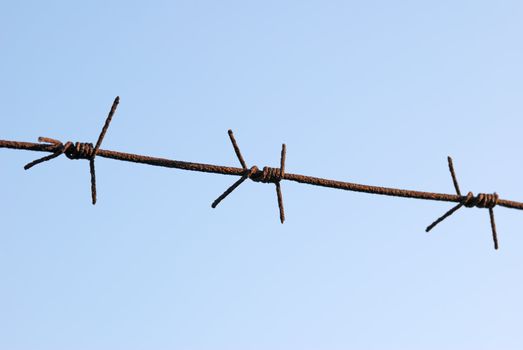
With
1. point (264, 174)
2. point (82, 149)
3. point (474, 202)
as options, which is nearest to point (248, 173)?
point (264, 174)

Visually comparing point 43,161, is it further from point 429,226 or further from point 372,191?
point 429,226

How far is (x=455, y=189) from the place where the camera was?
4.70m

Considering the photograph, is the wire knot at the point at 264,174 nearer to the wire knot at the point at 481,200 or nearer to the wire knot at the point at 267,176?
the wire knot at the point at 267,176

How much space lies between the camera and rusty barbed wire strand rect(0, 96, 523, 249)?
3900 millimetres

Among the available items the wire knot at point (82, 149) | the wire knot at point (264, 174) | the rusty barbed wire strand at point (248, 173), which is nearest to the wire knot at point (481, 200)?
the rusty barbed wire strand at point (248, 173)

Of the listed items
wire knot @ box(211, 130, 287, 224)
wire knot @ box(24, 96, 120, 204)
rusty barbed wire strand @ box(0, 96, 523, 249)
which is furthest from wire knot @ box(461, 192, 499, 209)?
wire knot @ box(24, 96, 120, 204)

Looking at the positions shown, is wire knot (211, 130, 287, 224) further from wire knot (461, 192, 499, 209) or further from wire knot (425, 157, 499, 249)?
wire knot (461, 192, 499, 209)

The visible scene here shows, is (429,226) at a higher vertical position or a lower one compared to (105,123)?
lower

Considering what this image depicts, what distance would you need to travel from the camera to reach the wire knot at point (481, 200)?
4695mm

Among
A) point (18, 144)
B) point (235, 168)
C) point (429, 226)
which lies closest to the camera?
point (18, 144)

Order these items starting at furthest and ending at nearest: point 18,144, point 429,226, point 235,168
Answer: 1. point 429,226
2. point 235,168
3. point 18,144

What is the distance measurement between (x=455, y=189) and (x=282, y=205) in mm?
1216

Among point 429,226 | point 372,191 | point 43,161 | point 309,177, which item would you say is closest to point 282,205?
point 309,177

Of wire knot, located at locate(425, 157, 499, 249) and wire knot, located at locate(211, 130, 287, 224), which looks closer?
wire knot, located at locate(211, 130, 287, 224)
